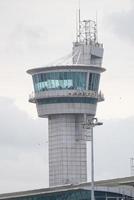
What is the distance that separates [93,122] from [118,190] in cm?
4182

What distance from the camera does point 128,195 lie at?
198625 mm

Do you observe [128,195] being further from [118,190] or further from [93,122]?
[93,122]

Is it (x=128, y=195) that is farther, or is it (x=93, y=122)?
(x=128, y=195)

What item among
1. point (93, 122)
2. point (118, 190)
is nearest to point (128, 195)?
point (118, 190)

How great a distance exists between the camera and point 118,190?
199500 mm

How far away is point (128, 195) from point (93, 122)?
41.5 meters

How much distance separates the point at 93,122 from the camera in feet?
525

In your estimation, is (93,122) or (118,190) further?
(118,190)
